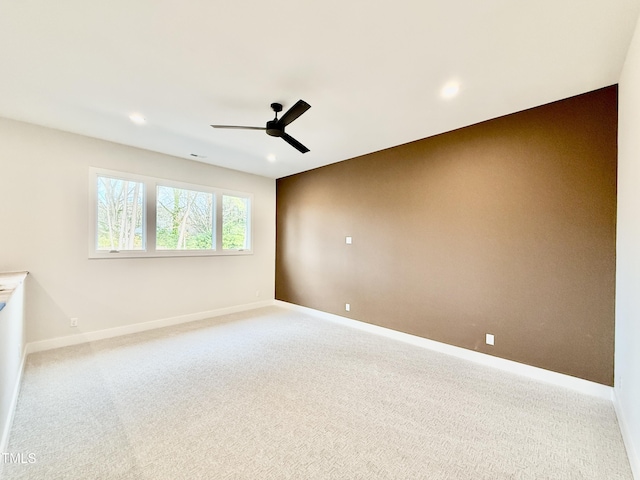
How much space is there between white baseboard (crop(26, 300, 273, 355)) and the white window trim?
1026 millimetres

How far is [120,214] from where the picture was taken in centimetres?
398

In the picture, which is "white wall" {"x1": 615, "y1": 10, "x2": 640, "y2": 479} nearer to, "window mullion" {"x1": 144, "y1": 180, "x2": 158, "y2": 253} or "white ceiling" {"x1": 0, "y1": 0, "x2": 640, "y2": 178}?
"white ceiling" {"x1": 0, "y1": 0, "x2": 640, "y2": 178}

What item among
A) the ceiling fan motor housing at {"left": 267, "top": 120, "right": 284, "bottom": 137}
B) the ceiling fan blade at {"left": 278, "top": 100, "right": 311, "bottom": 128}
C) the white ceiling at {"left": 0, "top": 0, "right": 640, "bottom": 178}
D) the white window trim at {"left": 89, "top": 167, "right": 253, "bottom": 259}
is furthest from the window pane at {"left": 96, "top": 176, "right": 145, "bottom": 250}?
the ceiling fan blade at {"left": 278, "top": 100, "right": 311, "bottom": 128}

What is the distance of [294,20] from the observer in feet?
5.80

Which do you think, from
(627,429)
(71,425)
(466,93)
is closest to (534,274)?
(627,429)

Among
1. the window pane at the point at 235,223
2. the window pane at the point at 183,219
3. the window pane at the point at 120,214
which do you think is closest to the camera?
the window pane at the point at 120,214

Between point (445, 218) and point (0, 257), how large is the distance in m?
5.26

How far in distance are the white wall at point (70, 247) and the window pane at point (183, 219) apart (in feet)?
0.79

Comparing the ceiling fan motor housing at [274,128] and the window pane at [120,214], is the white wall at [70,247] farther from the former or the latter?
the ceiling fan motor housing at [274,128]

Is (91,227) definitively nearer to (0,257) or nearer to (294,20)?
(0,257)

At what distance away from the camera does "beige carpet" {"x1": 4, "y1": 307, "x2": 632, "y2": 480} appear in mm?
1617

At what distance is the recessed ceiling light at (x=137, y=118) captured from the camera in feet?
10.00

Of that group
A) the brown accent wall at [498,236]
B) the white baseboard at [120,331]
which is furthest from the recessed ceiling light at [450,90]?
the white baseboard at [120,331]

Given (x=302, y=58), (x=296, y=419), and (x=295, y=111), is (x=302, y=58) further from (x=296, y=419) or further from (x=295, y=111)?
(x=296, y=419)
